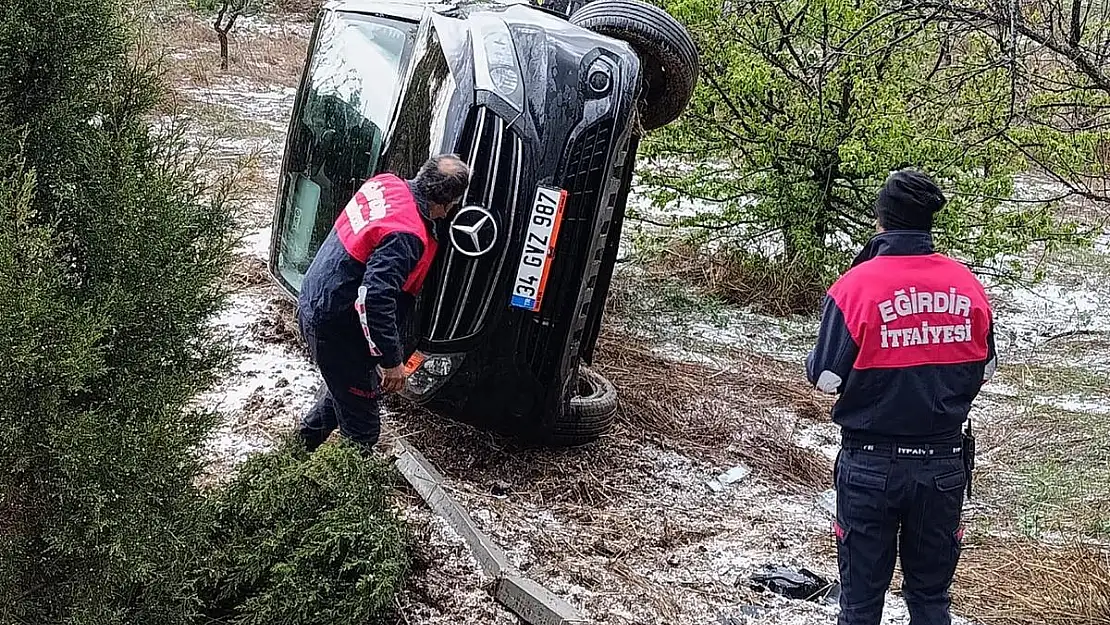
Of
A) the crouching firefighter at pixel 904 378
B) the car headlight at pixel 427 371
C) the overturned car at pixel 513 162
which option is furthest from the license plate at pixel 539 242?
the crouching firefighter at pixel 904 378

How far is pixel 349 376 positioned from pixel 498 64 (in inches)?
58.3

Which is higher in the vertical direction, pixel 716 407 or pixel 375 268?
pixel 375 268

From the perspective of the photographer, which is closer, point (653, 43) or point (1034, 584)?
point (1034, 584)

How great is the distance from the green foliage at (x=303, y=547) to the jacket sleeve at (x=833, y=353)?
5.19 feet

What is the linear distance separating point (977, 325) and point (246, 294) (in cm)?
508

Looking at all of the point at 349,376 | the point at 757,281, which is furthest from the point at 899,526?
the point at 757,281

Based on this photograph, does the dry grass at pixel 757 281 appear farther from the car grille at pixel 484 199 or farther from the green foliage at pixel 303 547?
the green foliage at pixel 303 547

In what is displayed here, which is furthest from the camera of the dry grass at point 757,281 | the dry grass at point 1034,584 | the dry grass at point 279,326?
the dry grass at point 757,281

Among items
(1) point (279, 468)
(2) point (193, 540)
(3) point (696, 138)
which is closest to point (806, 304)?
(3) point (696, 138)

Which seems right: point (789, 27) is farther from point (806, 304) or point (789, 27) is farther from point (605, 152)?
point (605, 152)

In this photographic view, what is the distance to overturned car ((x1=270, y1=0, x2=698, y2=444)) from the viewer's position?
14.2 feet

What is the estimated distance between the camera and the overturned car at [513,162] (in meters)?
4.32

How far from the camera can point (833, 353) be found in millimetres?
3449

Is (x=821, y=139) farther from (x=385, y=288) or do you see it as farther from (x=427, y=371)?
(x=385, y=288)
